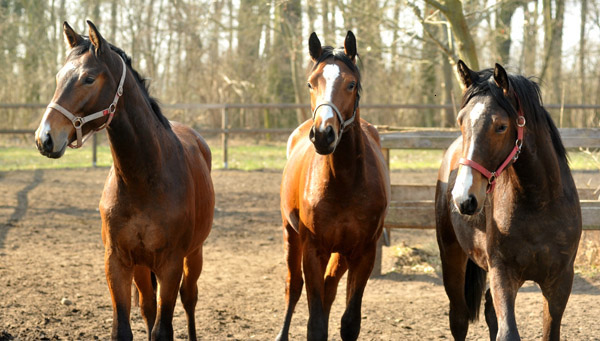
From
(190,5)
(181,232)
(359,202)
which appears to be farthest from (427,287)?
(190,5)

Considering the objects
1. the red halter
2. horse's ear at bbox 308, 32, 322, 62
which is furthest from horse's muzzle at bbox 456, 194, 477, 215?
horse's ear at bbox 308, 32, 322, 62

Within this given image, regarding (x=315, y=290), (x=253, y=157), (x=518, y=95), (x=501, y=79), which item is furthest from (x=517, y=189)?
(x=253, y=157)

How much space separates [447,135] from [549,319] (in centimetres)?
362

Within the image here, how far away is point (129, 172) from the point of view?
3865mm

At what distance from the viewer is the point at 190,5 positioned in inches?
866

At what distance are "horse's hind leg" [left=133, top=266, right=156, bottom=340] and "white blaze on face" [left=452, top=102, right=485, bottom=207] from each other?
220 centimetres

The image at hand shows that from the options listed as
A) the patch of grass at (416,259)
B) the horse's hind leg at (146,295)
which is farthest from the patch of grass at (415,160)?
the horse's hind leg at (146,295)

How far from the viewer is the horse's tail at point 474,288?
4707 mm

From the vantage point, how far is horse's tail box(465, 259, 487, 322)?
471 centimetres

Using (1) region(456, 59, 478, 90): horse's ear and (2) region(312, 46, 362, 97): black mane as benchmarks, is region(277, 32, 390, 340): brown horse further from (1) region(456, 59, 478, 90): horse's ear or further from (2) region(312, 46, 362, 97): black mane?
(1) region(456, 59, 478, 90): horse's ear

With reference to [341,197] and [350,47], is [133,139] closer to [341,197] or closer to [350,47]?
[341,197]

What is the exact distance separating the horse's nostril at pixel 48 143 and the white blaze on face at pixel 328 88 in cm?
140

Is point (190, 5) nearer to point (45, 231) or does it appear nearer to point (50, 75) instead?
point (50, 75)

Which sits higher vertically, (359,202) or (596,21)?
(596,21)
